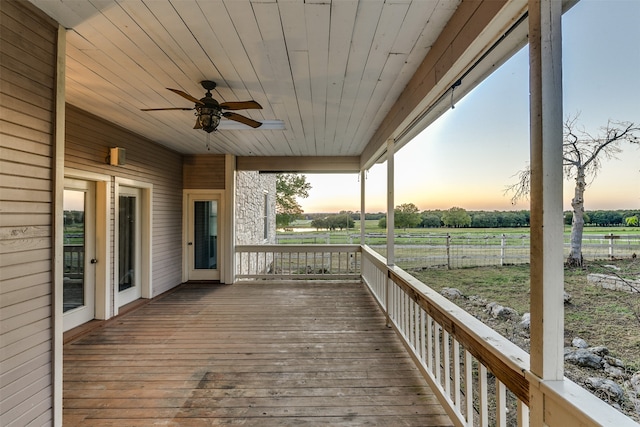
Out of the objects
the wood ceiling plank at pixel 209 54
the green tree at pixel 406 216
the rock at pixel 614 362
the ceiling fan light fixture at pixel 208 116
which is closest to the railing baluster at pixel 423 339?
the green tree at pixel 406 216

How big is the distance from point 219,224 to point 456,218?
5.17 metres

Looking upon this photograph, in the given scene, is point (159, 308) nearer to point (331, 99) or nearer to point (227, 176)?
point (227, 176)

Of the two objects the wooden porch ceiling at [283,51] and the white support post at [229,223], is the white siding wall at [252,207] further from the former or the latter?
the wooden porch ceiling at [283,51]

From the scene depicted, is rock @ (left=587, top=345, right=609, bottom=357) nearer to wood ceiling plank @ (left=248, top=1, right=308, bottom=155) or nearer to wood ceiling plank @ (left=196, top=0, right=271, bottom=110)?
wood ceiling plank @ (left=248, top=1, right=308, bottom=155)

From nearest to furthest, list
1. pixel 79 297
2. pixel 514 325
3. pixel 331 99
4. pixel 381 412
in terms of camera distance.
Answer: pixel 514 325 → pixel 381 412 → pixel 331 99 → pixel 79 297

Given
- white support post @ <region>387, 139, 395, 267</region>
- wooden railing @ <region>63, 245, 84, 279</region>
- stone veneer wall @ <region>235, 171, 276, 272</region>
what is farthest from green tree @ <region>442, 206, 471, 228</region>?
stone veneer wall @ <region>235, 171, 276, 272</region>

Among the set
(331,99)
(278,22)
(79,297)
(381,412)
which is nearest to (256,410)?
(381,412)

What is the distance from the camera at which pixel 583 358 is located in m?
1.03

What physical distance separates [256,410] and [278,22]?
2.65 meters

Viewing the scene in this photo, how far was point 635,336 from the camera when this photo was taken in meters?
0.81

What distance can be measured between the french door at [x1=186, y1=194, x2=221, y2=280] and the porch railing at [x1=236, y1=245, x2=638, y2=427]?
140 inches

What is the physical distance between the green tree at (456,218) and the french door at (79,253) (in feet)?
13.6

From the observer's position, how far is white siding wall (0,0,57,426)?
1.58 metres

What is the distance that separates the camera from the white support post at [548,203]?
3.50 ft
